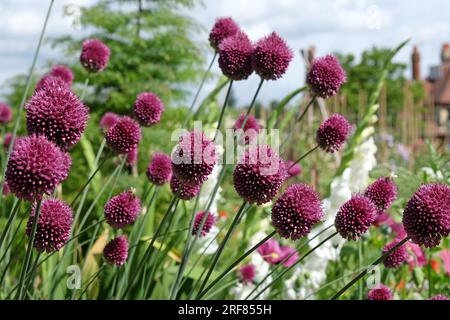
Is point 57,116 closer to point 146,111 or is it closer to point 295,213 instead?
point 295,213

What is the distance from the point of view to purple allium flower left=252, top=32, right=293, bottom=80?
149cm

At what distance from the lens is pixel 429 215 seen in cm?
111

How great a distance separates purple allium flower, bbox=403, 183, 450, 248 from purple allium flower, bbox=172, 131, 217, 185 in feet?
1.28

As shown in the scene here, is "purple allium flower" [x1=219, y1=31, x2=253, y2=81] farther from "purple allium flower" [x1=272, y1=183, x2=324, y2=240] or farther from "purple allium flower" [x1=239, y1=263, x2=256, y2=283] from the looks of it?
"purple allium flower" [x1=239, y1=263, x2=256, y2=283]

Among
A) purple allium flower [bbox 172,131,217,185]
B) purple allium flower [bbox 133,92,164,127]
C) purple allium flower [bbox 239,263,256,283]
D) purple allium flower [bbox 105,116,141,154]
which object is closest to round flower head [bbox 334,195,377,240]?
purple allium flower [bbox 172,131,217,185]

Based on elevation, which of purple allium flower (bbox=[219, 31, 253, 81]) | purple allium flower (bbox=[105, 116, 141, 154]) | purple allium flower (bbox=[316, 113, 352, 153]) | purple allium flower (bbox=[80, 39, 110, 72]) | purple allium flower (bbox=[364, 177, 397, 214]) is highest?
purple allium flower (bbox=[80, 39, 110, 72])

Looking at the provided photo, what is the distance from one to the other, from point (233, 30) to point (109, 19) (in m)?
Answer: 3.67

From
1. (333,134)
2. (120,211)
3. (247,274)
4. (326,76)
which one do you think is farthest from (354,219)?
(247,274)

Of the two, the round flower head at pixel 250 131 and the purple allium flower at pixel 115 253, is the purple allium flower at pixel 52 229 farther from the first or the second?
the round flower head at pixel 250 131

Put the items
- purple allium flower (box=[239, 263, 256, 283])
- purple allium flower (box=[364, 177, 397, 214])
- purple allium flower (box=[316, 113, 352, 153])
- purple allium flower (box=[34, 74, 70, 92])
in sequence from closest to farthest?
purple allium flower (box=[34, 74, 70, 92]) < purple allium flower (box=[364, 177, 397, 214]) < purple allium flower (box=[316, 113, 352, 153]) < purple allium flower (box=[239, 263, 256, 283])

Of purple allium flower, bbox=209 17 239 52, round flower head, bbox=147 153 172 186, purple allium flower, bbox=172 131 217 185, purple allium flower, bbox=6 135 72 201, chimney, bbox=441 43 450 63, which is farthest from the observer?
chimney, bbox=441 43 450 63

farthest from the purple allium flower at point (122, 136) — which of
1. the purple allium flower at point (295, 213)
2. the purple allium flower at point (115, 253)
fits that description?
the purple allium flower at point (295, 213)

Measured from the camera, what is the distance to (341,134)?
1.52m

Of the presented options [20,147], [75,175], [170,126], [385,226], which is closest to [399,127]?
[170,126]
